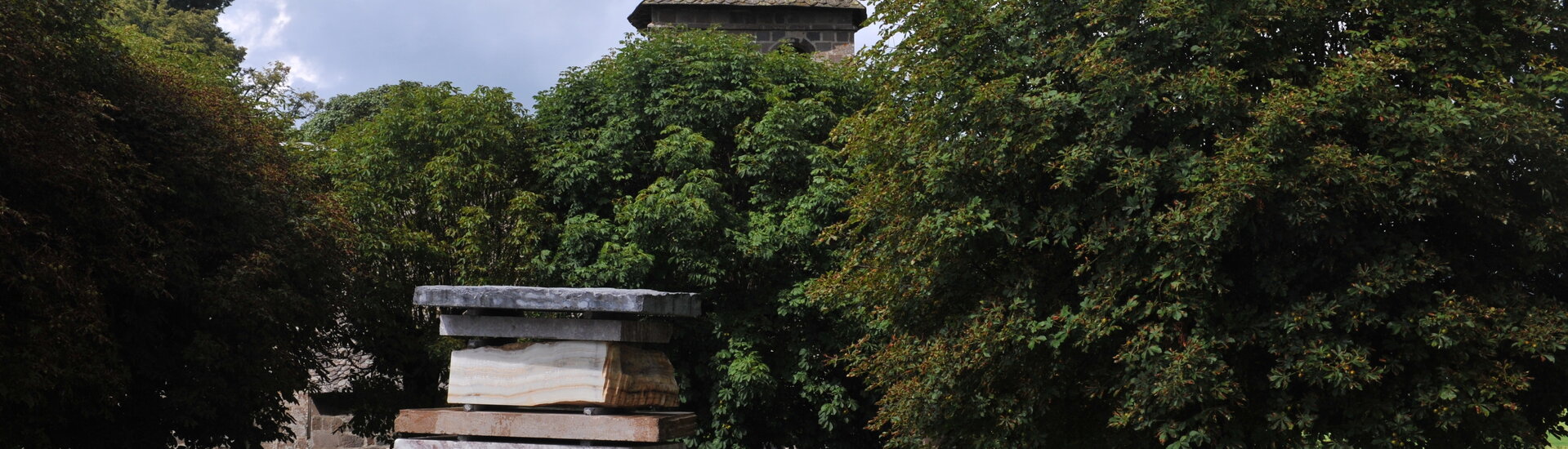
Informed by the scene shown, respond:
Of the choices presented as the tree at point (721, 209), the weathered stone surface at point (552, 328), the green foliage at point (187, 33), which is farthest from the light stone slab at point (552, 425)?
the green foliage at point (187, 33)

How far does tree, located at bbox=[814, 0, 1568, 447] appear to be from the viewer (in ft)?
29.8

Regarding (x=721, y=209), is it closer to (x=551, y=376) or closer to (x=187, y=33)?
(x=551, y=376)

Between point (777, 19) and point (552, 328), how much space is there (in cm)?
1693

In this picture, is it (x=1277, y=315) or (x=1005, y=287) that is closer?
(x=1277, y=315)

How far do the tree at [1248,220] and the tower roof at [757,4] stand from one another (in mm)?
13302

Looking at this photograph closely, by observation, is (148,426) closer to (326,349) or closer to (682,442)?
(326,349)

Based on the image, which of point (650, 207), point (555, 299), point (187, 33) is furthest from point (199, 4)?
point (555, 299)

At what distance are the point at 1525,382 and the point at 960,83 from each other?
4.45 metres

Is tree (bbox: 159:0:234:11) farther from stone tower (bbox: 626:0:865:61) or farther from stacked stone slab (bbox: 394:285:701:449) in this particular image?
stacked stone slab (bbox: 394:285:701:449)

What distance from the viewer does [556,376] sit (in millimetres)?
8570

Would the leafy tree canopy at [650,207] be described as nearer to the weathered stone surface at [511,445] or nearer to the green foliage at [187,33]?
the green foliage at [187,33]

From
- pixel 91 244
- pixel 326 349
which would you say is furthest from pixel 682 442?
pixel 326 349

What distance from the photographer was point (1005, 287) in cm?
1068

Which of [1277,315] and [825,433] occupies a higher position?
[1277,315]
